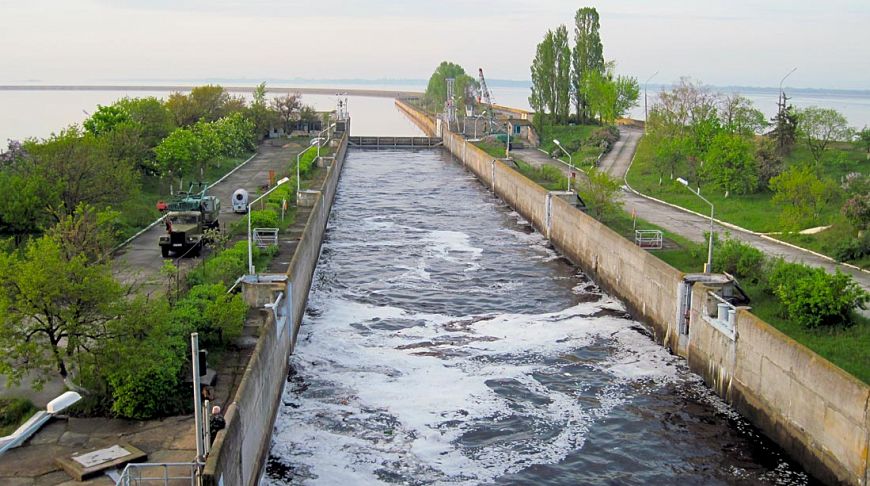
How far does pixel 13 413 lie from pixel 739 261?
22.8m

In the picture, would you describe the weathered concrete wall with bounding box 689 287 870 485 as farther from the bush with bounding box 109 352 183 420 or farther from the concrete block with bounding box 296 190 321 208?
the concrete block with bounding box 296 190 321 208

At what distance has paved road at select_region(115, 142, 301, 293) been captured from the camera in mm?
28680

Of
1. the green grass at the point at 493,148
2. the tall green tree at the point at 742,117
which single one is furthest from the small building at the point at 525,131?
the tall green tree at the point at 742,117

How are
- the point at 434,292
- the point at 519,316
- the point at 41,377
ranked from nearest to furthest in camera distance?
the point at 41,377
the point at 519,316
the point at 434,292

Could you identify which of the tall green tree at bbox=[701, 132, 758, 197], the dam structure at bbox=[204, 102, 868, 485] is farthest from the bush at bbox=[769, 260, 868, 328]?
the tall green tree at bbox=[701, 132, 758, 197]

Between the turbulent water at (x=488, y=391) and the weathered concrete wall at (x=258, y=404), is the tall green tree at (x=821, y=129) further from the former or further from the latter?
the weathered concrete wall at (x=258, y=404)

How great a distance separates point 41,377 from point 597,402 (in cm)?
1432

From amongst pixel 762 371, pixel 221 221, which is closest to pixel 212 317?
pixel 762 371

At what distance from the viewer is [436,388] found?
25.0 metres

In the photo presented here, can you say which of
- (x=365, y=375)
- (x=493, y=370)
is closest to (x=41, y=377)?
(x=365, y=375)

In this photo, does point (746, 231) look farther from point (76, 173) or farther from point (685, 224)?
point (76, 173)

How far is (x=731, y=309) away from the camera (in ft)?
80.6

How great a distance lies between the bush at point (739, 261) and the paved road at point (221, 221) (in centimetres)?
1893

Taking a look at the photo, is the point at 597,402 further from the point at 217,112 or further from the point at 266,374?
the point at 217,112
